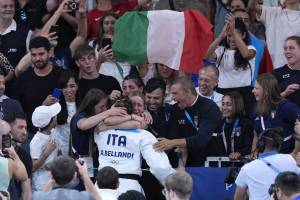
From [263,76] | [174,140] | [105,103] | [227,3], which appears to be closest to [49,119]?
[105,103]

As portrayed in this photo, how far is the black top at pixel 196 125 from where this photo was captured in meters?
13.7

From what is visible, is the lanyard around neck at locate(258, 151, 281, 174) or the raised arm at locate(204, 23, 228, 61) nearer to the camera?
the lanyard around neck at locate(258, 151, 281, 174)

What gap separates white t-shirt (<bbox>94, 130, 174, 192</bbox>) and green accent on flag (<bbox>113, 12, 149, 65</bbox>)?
8.51 ft

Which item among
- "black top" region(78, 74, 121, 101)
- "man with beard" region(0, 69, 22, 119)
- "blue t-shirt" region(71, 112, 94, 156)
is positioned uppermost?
"man with beard" region(0, 69, 22, 119)

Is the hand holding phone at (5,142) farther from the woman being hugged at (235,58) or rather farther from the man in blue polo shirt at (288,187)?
the woman being hugged at (235,58)

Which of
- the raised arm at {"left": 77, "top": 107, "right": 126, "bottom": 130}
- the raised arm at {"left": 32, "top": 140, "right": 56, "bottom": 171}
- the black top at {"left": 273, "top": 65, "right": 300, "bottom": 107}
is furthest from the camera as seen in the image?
the black top at {"left": 273, "top": 65, "right": 300, "bottom": 107}

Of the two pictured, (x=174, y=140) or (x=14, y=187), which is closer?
(x=14, y=187)

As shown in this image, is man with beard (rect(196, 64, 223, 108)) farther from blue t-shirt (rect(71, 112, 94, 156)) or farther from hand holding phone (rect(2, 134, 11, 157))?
hand holding phone (rect(2, 134, 11, 157))

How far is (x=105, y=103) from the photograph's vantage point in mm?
13695

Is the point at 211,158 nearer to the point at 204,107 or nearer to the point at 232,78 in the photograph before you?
the point at 204,107

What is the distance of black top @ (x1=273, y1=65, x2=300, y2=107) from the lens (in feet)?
47.8

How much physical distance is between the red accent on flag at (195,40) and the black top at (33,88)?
1905 millimetres

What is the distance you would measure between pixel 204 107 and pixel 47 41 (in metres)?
2.39

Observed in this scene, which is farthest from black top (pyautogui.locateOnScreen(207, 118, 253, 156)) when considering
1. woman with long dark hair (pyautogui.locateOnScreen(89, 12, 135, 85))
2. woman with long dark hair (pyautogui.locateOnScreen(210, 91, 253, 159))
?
woman with long dark hair (pyautogui.locateOnScreen(89, 12, 135, 85))
